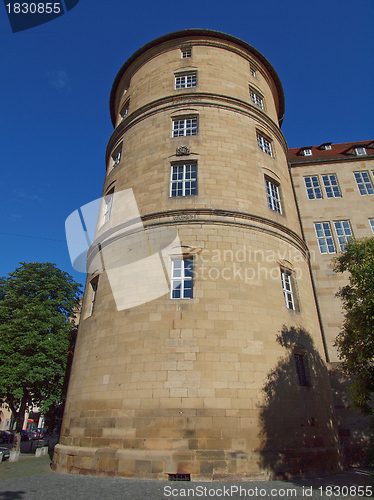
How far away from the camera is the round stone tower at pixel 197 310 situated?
32.0ft

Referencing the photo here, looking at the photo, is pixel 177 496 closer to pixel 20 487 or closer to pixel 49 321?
pixel 20 487

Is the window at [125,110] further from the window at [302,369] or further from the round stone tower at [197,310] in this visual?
the window at [302,369]

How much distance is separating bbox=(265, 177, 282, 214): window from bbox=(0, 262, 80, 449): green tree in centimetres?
1466

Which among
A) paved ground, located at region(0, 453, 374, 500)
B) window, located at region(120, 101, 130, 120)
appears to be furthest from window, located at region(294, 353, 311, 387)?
window, located at region(120, 101, 130, 120)

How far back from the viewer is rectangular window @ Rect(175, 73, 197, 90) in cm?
1764

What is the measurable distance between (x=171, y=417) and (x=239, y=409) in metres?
2.09

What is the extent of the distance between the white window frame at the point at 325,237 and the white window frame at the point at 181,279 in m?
10.8

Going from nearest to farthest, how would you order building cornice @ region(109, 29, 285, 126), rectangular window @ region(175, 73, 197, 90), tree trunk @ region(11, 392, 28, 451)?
1. rectangular window @ region(175, 73, 197, 90)
2. tree trunk @ region(11, 392, 28, 451)
3. building cornice @ region(109, 29, 285, 126)

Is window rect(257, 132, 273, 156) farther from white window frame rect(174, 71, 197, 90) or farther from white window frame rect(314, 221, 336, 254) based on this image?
white window frame rect(314, 221, 336, 254)

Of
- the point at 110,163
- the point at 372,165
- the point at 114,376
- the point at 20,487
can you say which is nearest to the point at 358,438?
the point at 114,376

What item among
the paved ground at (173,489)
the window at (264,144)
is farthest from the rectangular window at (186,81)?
the paved ground at (173,489)

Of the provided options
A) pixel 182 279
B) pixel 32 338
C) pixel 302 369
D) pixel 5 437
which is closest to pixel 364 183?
pixel 302 369

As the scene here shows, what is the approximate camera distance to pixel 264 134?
17.5 m

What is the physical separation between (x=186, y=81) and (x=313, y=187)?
10.7m
